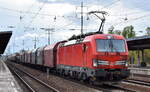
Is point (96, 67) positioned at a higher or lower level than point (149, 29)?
lower

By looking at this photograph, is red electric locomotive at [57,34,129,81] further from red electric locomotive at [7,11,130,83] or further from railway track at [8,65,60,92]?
railway track at [8,65,60,92]

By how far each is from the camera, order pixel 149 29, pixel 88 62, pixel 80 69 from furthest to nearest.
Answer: pixel 149 29 < pixel 80 69 < pixel 88 62

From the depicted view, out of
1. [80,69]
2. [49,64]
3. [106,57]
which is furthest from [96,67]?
[49,64]

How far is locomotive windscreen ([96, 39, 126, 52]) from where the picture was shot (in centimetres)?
1788

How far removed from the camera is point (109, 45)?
18.0 m

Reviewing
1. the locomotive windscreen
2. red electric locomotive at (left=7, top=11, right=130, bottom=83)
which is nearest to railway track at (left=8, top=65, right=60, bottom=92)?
red electric locomotive at (left=7, top=11, right=130, bottom=83)

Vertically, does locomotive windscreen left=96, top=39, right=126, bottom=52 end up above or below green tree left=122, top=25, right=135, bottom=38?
below

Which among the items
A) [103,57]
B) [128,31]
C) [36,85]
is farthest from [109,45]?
[128,31]

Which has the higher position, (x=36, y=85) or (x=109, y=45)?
(x=109, y=45)

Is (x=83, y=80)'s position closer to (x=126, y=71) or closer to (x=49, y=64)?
(x=126, y=71)

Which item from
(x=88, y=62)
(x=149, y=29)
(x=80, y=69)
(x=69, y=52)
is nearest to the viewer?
(x=88, y=62)

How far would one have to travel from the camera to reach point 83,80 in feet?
68.2

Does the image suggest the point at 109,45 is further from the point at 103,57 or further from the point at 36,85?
the point at 36,85

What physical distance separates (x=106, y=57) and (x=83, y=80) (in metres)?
4.00
